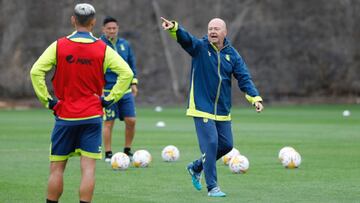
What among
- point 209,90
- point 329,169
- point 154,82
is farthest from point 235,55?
point 154,82

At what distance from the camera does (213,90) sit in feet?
37.1

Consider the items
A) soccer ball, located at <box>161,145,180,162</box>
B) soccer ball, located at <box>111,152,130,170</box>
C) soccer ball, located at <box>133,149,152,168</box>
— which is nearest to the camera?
soccer ball, located at <box>111,152,130,170</box>

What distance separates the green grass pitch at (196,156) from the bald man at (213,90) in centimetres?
55

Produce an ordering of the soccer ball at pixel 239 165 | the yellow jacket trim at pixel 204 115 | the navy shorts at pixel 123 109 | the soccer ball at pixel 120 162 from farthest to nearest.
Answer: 1. the navy shorts at pixel 123 109
2. the soccer ball at pixel 120 162
3. the soccer ball at pixel 239 165
4. the yellow jacket trim at pixel 204 115

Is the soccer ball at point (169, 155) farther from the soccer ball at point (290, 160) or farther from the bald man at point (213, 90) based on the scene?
the bald man at point (213, 90)

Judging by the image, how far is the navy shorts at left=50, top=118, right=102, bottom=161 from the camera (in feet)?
29.5

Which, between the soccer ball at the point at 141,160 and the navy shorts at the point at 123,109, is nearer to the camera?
the soccer ball at the point at 141,160

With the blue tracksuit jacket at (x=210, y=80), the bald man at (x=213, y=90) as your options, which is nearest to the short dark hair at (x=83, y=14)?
the bald man at (x=213, y=90)

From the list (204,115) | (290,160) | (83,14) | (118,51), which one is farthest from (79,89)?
(118,51)

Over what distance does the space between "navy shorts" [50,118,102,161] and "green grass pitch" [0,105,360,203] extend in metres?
1.65

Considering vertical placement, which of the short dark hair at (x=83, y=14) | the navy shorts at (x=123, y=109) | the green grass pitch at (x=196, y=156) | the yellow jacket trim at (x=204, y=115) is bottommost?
the green grass pitch at (x=196, y=156)

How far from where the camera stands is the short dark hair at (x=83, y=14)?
8906 mm

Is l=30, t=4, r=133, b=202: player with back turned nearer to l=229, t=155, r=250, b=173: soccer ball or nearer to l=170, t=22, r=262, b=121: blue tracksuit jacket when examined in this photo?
l=170, t=22, r=262, b=121: blue tracksuit jacket

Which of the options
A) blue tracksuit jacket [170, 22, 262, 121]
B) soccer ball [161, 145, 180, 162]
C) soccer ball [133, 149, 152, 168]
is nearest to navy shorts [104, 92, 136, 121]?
soccer ball [161, 145, 180, 162]
